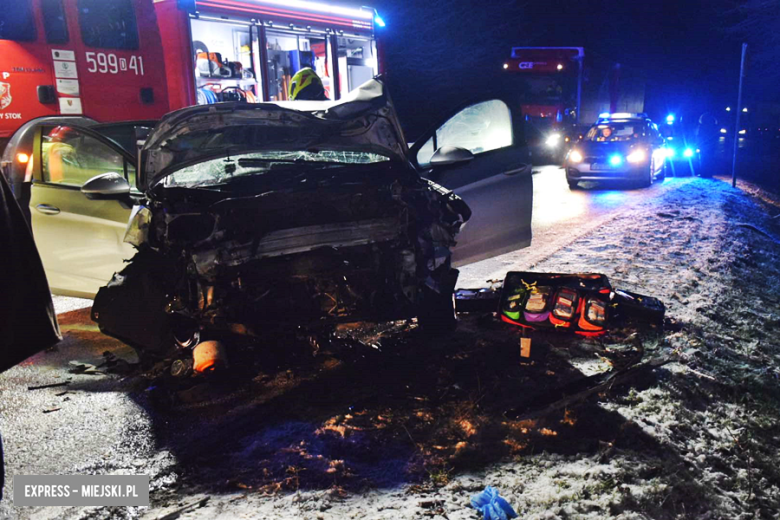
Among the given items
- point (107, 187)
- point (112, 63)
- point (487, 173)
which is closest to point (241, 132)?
point (107, 187)

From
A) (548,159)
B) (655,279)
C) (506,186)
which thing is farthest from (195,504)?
(548,159)

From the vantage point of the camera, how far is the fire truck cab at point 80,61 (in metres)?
8.16

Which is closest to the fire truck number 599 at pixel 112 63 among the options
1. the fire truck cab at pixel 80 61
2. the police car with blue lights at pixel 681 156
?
the fire truck cab at pixel 80 61

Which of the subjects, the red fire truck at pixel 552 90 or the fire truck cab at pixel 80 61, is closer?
the fire truck cab at pixel 80 61

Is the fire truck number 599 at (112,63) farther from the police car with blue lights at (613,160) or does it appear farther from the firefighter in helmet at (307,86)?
the police car with blue lights at (613,160)

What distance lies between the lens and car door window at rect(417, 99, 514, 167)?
19.3 feet

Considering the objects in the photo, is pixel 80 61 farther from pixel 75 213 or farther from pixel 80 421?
pixel 80 421

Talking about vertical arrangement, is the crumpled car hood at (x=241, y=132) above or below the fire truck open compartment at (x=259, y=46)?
below

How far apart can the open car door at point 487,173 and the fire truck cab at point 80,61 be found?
18.1 ft

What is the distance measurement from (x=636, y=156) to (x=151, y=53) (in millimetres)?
9873

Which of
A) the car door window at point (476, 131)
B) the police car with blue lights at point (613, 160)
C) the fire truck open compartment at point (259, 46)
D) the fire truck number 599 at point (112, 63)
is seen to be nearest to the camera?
the car door window at point (476, 131)

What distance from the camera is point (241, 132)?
4.24 m

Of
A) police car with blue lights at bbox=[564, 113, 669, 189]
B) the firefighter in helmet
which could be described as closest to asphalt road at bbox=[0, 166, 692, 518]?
the firefighter in helmet

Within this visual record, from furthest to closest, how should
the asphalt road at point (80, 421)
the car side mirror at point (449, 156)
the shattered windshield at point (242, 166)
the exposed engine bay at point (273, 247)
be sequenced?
→ the car side mirror at point (449, 156) < the shattered windshield at point (242, 166) < the exposed engine bay at point (273, 247) < the asphalt road at point (80, 421)
